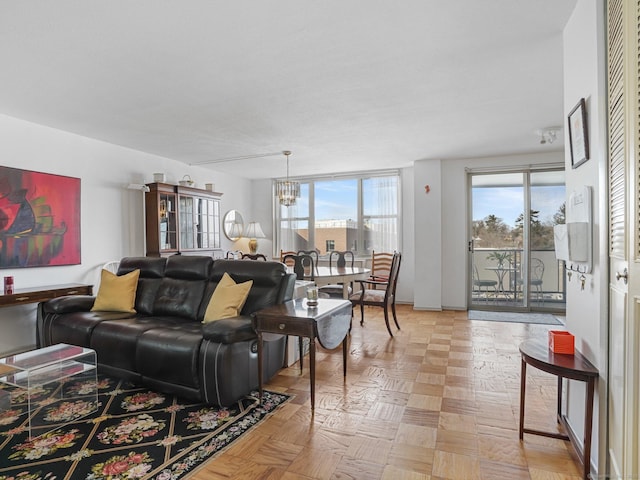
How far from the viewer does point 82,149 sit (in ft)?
14.0

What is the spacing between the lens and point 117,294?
133 inches

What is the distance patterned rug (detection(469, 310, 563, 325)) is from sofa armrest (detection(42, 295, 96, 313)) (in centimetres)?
473

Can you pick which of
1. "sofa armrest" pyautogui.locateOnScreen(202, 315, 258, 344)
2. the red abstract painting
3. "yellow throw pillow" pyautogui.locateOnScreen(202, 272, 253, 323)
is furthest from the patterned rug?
the red abstract painting

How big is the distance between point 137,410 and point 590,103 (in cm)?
315

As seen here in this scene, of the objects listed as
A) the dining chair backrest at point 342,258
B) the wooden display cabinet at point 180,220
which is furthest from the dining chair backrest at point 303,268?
the wooden display cabinet at point 180,220

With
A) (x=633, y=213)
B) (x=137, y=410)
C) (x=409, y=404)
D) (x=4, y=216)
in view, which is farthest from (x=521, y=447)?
(x=4, y=216)

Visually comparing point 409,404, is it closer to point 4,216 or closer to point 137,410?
point 137,410

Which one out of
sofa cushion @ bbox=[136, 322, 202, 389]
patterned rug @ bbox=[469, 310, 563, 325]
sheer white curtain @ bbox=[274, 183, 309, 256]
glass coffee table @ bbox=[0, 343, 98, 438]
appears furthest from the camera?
sheer white curtain @ bbox=[274, 183, 309, 256]

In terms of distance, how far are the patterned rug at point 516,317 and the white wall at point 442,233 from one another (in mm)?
379

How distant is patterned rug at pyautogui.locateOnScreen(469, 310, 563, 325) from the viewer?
4896mm

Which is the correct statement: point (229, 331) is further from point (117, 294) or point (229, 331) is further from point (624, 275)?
point (624, 275)

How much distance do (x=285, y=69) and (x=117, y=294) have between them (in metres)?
2.54

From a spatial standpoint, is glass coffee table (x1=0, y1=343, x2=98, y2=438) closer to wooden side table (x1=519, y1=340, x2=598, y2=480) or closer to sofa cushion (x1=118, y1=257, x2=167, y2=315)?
sofa cushion (x1=118, y1=257, x2=167, y2=315)

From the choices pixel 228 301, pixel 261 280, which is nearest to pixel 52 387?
pixel 228 301
